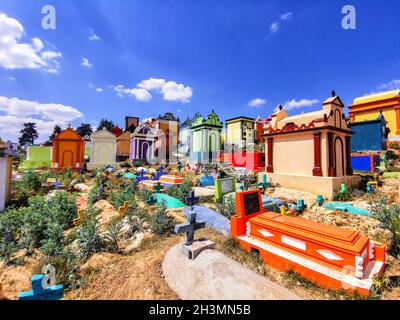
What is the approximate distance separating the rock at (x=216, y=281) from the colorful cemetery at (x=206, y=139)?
70.2ft

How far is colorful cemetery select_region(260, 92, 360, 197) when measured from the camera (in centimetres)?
1089

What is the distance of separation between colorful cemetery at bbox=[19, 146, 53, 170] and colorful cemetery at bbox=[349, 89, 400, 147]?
119ft

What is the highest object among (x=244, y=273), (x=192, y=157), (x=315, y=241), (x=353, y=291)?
(x=192, y=157)

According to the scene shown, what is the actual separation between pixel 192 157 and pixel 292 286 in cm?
2347

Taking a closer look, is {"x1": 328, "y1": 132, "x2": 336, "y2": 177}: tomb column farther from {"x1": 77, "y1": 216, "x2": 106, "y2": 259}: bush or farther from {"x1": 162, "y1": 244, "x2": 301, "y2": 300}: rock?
{"x1": 77, "y1": 216, "x2": 106, "y2": 259}: bush

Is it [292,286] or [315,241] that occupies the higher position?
[315,241]

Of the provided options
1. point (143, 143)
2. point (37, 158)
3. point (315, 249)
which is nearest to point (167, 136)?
point (143, 143)

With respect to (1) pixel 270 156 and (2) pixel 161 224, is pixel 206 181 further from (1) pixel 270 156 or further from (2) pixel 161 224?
(2) pixel 161 224

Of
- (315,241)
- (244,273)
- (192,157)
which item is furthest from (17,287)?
(192,157)

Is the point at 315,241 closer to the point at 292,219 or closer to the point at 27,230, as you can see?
the point at 292,219

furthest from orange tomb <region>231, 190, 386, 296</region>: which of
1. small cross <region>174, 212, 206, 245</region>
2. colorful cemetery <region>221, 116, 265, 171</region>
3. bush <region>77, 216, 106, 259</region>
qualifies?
colorful cemetery <region>221, 116, 265, 171</region>

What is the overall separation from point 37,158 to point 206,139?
2204 centimetres

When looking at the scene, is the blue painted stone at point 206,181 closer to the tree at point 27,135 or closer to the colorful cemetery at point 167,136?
the colorful cemetery at point 167,136

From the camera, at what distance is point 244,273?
3209mm
